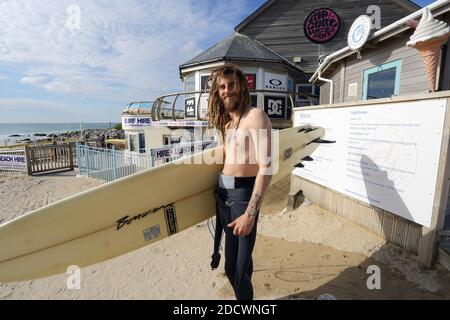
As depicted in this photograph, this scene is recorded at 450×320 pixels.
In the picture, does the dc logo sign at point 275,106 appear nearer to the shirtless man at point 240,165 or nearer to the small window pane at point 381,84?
the small window pane at point 381,84

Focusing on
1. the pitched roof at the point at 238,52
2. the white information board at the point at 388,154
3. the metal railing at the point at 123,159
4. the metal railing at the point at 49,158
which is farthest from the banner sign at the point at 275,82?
the metal railing at the point at 49,158

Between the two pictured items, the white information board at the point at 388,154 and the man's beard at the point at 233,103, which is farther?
the white information board at the point at 388,154

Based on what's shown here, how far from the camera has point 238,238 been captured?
7.25ft

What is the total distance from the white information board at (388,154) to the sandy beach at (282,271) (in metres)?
0.57

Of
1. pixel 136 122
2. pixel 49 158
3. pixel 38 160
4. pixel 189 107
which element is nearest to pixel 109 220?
pixel 189 107

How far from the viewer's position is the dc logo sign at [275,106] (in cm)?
1137

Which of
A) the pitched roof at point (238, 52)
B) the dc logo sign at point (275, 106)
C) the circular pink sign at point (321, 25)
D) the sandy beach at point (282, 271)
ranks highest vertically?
the circular pink sign at point (321, 25)

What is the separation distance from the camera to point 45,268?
206 cm

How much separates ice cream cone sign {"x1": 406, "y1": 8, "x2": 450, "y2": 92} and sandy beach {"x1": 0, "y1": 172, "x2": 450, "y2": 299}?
8.43ft

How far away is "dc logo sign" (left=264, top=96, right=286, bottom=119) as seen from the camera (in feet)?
37.3

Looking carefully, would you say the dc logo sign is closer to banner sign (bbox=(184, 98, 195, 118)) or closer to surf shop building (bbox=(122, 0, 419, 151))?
surf shop building (bbox=(122, 0, 419, 151))

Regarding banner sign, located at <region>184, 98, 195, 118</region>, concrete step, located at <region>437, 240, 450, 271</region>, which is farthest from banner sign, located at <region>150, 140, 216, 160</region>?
concrete step, located at <region>437, 240, 450, 271</region>

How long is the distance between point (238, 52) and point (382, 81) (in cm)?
758
